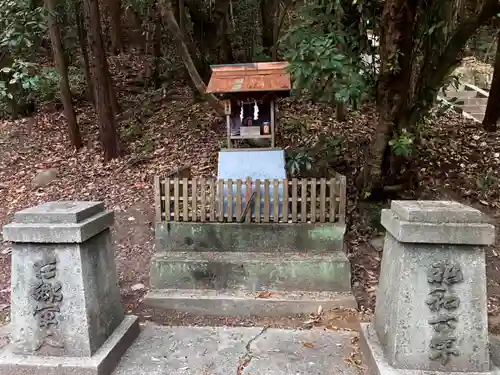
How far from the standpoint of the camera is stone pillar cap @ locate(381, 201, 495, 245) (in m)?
3.18

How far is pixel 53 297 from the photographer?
3521 millimetres

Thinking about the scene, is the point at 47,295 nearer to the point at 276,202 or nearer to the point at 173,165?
the point at 276,202

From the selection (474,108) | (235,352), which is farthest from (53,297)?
(474,108)

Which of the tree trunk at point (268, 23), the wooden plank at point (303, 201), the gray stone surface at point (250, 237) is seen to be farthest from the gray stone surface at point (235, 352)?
the tree trunk at point (268, 23)

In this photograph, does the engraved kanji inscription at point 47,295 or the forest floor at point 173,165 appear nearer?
the engraved kanji inscription at point 47,295

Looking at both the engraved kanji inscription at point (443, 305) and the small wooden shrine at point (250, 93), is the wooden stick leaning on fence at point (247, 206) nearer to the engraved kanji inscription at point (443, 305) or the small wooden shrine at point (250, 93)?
the small wooden shrine at point (250, 93)

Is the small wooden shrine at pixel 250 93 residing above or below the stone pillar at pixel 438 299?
above

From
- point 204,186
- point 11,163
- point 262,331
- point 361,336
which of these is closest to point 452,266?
point 361,336

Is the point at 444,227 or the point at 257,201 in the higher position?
the point at 444,227

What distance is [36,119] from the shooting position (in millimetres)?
12289

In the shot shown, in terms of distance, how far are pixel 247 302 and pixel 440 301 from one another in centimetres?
234

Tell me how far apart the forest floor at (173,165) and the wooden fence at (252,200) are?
0.99 m

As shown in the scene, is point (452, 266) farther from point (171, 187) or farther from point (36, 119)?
point (36, 119)

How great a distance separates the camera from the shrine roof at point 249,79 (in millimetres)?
6105
